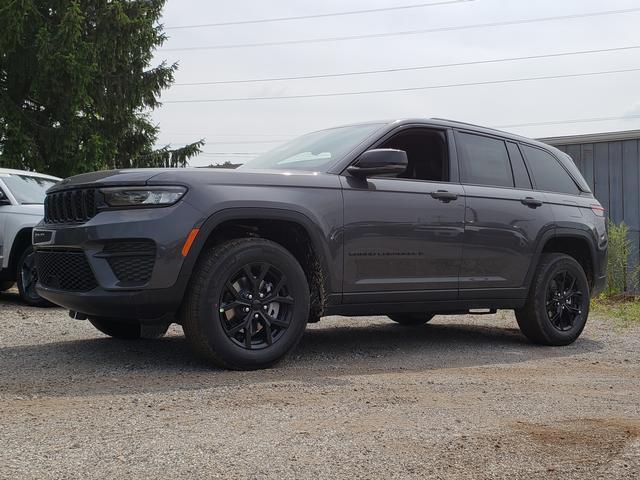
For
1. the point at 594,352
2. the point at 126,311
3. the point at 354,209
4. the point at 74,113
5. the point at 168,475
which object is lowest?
the point at 594,352

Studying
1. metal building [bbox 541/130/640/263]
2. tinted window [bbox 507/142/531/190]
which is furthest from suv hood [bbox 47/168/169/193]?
metal building [bbox 541/130/640/263]

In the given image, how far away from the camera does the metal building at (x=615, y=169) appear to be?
1248cm

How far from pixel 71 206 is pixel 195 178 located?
877mm

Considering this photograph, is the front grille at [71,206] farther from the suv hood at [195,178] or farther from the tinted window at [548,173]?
the tinted window at [548,173]

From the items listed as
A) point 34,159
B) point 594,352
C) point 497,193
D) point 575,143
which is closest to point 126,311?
point 497,193

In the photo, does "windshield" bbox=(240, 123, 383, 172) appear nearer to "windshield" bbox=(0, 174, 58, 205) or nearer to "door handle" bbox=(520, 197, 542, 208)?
"door handle" bbox=(520, 197, 542, 208)

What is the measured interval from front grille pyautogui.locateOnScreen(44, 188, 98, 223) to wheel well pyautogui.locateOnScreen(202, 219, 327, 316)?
78 cm

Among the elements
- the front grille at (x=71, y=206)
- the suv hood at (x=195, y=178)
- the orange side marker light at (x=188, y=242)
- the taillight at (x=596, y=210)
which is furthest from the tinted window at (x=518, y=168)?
the front grille at (x=71, y=206)

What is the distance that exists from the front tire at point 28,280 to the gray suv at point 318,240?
10.9 feet

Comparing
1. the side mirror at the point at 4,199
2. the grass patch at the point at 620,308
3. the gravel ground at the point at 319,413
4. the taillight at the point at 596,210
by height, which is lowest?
the grass patch at the point at 620,308

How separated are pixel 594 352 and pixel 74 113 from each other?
1640 cm

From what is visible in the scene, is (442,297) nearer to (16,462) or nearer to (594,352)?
(594,352)

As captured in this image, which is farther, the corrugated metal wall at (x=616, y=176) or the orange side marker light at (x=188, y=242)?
the corrugated metal wall at (x=616, y=176)

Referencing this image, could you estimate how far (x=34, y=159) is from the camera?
19812 mm
